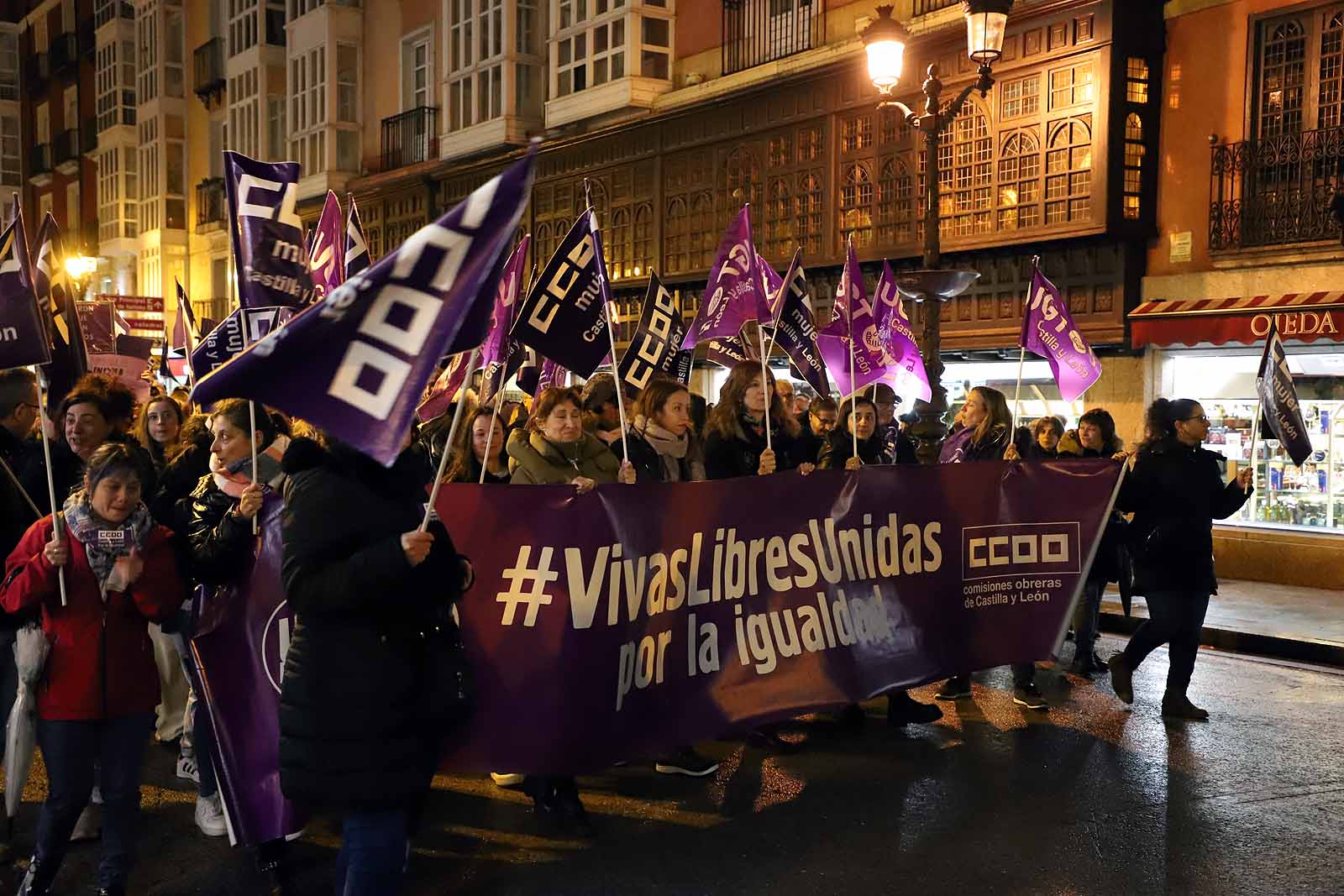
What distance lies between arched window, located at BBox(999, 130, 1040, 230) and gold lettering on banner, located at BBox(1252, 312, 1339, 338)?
2944mm

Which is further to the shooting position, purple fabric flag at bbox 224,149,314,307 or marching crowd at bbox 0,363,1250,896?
purple fabric flag at bbox 224,149,314,307

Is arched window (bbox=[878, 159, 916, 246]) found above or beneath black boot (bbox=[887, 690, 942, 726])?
above

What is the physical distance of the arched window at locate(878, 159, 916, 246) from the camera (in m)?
15.8

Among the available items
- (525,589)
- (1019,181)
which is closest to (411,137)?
(1019,181)

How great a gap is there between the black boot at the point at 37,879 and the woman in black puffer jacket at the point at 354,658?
1.48 m

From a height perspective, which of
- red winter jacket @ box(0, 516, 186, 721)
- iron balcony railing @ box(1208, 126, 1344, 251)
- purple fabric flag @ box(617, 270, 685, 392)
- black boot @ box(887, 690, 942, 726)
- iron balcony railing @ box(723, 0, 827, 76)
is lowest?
black boot @ box(887, 690, 942, 726)

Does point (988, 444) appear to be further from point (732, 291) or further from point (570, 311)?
point (570, 311)

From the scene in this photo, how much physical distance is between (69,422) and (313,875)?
8.22ft

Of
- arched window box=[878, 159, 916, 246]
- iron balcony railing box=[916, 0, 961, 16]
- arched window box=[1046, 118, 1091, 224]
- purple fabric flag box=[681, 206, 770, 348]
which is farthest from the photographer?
arched window box=[878, 159, 916, 246]

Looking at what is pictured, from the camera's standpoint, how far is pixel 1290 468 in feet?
42.4

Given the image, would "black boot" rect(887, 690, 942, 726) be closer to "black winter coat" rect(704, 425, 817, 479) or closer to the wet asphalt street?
the wet asphalt street

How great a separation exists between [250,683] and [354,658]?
1455mm

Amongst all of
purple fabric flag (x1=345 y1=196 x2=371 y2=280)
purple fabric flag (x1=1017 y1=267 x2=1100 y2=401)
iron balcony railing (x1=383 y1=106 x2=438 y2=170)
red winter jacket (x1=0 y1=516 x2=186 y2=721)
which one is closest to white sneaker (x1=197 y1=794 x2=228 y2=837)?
red winter jacket (x1=0 y1=516 x2=186 y2=721)

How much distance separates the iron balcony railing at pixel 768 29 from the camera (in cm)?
1745
